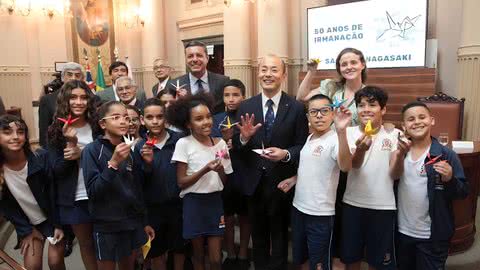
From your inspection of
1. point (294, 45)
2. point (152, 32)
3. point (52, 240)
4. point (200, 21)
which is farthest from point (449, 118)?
point (152, 32)

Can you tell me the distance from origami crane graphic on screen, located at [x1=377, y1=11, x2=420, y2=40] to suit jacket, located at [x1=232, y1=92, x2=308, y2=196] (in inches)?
138

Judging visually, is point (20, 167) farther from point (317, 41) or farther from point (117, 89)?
point (317, 41)

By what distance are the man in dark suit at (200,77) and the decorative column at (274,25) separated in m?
3.47

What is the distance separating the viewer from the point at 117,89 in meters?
3.05

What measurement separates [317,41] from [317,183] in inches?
170

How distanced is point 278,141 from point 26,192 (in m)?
1.53

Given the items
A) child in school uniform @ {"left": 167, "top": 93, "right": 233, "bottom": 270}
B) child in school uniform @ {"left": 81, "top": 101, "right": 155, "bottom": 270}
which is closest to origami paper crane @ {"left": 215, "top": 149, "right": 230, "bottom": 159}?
child in school uniform @ {"left": 167, "top": 93, "right": 233, "bottom": 270}

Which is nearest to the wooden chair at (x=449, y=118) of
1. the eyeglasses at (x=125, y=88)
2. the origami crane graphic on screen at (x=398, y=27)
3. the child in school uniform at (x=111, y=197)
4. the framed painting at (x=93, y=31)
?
the origami crane graphic on screen at (x=398, y=27)

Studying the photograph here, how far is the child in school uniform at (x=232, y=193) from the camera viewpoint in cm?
250

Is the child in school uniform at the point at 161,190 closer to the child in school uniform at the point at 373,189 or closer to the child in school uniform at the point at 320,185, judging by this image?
the child in school uniform at the point at 320,185

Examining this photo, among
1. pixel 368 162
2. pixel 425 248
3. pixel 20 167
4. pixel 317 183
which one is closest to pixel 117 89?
pixel 20 167

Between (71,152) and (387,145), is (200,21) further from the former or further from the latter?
(387,145)

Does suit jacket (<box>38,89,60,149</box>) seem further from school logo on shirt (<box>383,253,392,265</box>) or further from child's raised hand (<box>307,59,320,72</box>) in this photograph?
school logo on shirt (<box>383,253,392,265</box>)

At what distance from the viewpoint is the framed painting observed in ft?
28.0
